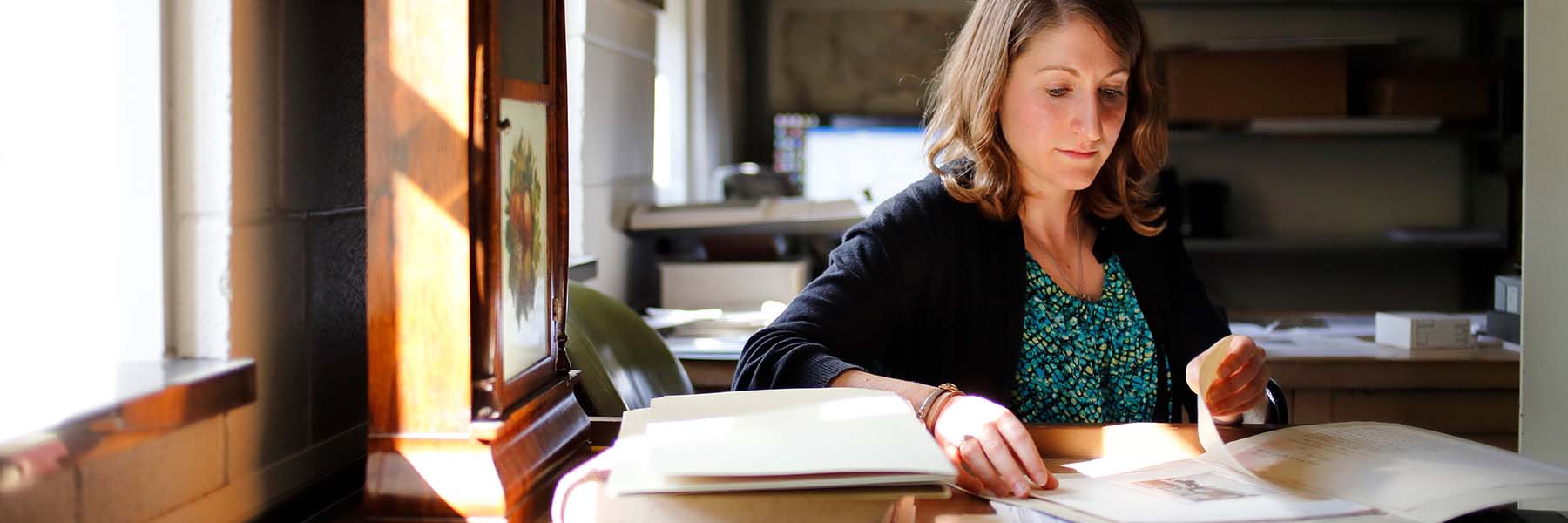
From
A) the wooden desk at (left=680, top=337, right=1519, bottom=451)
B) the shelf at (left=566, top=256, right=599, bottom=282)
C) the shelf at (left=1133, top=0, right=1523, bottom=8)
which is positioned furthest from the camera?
the shelf at (left=1133, top=0, right=1523, bottom=8)

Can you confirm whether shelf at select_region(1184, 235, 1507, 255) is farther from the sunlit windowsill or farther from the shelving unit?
the sunlit windowsill

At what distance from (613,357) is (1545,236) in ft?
3.87

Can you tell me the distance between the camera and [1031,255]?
1.61 meters

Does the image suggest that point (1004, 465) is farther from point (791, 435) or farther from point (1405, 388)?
point (1405, 388)

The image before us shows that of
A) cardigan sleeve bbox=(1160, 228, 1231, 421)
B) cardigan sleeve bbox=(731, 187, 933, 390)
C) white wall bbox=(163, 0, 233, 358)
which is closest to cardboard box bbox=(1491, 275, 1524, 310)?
cardigan sleeve bbox=(1160, 228, 1231, 421)

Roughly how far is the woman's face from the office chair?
1.75ft

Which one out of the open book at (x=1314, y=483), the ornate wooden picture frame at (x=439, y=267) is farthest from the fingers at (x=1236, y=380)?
the ornate wooden picture frame at (x=439, y=267)

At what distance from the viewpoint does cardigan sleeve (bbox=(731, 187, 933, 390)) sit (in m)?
1.30

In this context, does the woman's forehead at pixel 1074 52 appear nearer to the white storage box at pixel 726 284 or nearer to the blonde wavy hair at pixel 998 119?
the blonde wavy hair at pixel 998 119

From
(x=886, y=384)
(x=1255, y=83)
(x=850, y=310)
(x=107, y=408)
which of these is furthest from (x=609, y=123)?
(x=1255, y=83)

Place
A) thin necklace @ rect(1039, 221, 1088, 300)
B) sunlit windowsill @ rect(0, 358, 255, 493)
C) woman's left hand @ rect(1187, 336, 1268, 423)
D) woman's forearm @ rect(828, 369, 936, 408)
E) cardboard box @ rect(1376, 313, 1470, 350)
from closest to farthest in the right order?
sunlit windowsill @ rect(0, 358, 255, 493) → woman's forearm @ rect(828, 369, 936, 408) → woman's left hand @ rect(1187, 336, 1268, 423) → thin necklace @ rect(1039, 221, 1088, 300) → cardboard box @ rect(1376, 313, 1470, 350)

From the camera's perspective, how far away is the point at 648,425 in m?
0.94

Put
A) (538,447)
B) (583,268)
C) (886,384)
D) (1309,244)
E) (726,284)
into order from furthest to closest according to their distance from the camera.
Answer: (1309,244), (726,284), (583,268), (886,384), (538,447)

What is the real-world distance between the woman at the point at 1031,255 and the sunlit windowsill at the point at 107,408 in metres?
0.63
